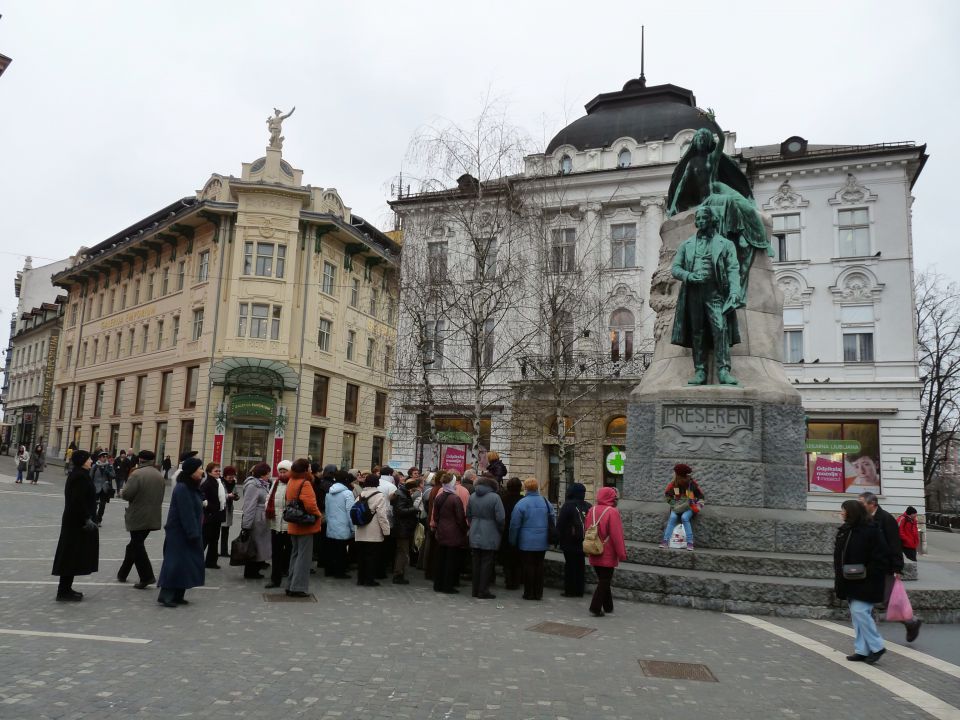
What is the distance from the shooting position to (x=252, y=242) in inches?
1420

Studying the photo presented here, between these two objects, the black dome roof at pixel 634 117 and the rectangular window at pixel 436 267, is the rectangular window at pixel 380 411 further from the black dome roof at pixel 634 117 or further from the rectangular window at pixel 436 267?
the rectangular window at pixel 436 267

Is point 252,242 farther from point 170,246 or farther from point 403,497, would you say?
point 403,497

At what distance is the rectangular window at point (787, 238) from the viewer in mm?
31484

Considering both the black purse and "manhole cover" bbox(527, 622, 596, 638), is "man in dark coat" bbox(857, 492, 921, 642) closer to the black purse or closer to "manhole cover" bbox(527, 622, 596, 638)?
"manhole cover" bbox(527, 622, 596, 638)

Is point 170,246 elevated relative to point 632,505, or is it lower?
elevated

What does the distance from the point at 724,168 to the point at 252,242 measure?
93.0 ft

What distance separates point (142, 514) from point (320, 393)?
97.1 feet

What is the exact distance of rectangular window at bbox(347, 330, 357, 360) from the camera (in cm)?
4119

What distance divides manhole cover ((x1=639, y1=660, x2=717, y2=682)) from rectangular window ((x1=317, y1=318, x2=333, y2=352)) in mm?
33393

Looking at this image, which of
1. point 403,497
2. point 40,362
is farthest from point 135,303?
point 403,497

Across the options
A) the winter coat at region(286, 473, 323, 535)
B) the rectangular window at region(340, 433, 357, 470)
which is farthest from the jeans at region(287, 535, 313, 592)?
the rectangular window at region(340, 433, 357, 470)

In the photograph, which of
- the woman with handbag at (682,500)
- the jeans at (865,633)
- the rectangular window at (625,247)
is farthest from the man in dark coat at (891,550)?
the rectangular window at (625,247)

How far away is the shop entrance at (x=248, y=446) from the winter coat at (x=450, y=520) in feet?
86.2

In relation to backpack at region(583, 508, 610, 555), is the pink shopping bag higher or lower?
lower
